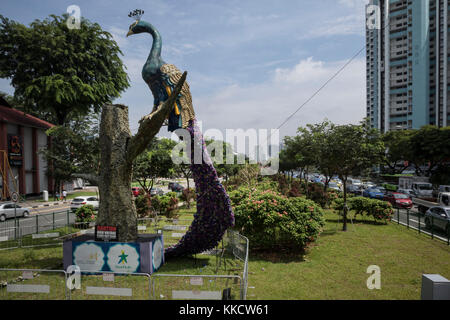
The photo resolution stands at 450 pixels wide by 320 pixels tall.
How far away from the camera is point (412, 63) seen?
58.2 meters

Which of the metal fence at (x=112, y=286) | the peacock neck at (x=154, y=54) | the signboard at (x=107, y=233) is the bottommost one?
the metal fence at (x=112, y=286)

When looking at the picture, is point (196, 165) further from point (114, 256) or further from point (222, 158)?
point (222, 158)

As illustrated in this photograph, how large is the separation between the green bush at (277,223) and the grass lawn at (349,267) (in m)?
0.51

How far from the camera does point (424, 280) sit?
510 centimetres

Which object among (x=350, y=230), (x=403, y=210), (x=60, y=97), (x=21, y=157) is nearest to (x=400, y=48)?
(x=403, y=210)

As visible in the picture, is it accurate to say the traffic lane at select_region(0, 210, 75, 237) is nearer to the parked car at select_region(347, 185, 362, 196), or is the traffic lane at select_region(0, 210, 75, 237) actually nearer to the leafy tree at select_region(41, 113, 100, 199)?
the leafy tree at select_region(41, 113, 100, 199)

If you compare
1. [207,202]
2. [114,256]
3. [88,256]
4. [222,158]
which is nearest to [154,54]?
[207,202]

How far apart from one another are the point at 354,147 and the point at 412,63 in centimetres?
6022

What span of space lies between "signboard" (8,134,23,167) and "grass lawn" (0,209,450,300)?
19289 mm

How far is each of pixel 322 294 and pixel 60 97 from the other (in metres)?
21.1

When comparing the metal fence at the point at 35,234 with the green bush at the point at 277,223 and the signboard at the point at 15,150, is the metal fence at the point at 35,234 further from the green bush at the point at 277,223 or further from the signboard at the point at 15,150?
the signboard at the point at 15,150

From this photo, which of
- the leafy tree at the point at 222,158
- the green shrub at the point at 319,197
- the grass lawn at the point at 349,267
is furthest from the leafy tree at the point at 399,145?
the grass lawn at the point at 349,267

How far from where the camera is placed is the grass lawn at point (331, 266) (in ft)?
21.4
